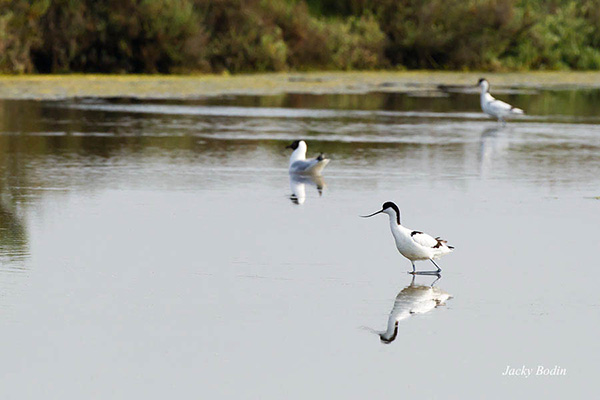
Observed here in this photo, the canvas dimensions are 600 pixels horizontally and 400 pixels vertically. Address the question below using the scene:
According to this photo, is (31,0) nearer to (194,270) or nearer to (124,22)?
(124,22)

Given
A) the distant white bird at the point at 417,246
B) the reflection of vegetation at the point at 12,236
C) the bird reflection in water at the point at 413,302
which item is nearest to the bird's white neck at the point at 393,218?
the distant white bird at the point at 417,246

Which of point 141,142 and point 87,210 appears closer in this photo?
point 87,210

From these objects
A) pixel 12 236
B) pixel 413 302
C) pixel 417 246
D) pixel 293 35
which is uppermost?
pixel 417 246

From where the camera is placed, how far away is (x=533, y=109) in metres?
29.7

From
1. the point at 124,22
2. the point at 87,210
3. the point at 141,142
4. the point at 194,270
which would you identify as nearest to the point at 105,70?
the point at 124,22

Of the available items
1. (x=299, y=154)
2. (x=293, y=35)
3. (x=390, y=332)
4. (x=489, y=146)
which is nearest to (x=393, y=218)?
(x=390, y=332)

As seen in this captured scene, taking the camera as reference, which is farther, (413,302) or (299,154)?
(299,154)

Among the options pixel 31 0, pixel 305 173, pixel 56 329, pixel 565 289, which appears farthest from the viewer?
pixel 31 0

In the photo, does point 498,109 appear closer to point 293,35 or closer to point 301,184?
point 301,184

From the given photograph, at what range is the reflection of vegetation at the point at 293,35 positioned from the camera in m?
40.7

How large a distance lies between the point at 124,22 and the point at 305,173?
86.0ft

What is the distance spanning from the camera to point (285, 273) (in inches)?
370

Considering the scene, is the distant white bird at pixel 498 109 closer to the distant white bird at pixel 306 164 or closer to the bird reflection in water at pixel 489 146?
the bird reflection in water at pixel 489 146

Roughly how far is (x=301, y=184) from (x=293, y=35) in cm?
3139
